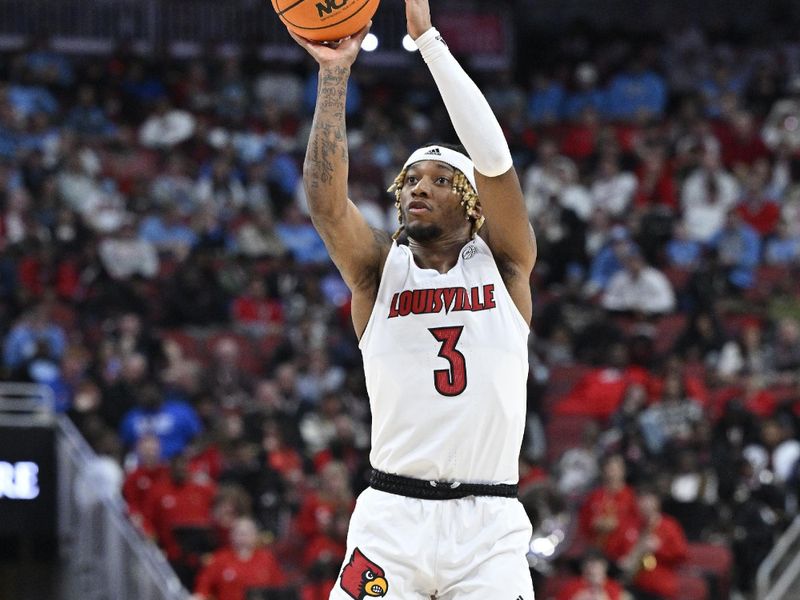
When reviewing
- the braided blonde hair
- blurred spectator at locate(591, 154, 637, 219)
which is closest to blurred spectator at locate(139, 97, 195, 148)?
Answer: blurred spectator at locate(591, 154, 637, 219)

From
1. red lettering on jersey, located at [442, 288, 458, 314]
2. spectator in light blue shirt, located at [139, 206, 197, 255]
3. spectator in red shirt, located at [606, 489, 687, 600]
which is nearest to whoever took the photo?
red lettering on jersey, located at [442, 288, 458, 314]

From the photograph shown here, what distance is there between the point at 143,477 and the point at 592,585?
3675 mm

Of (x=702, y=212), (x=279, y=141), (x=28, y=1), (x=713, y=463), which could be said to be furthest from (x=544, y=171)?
(x=28, y=1)

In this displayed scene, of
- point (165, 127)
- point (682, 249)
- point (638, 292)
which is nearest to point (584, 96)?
point (682, 249)

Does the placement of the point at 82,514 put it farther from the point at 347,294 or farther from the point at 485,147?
the point at 485,147

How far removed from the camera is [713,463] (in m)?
12.9

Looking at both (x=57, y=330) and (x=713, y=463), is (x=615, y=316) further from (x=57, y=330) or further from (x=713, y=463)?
(x=57, y=330)

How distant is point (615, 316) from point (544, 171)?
113 inches

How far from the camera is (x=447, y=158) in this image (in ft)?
18.2

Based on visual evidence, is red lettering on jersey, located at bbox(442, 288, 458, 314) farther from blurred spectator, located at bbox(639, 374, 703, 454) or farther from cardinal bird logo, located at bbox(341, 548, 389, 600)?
blurred spectator, located at bbox(639, 374, 703, 454)

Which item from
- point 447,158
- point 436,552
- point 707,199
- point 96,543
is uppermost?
point 447,158

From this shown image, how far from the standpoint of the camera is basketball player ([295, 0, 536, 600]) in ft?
17.0

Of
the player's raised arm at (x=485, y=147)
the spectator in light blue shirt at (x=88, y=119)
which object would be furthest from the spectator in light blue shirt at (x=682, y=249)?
the player's raised arm at (x=485, y=147)

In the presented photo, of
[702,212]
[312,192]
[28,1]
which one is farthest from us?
[28,1]
